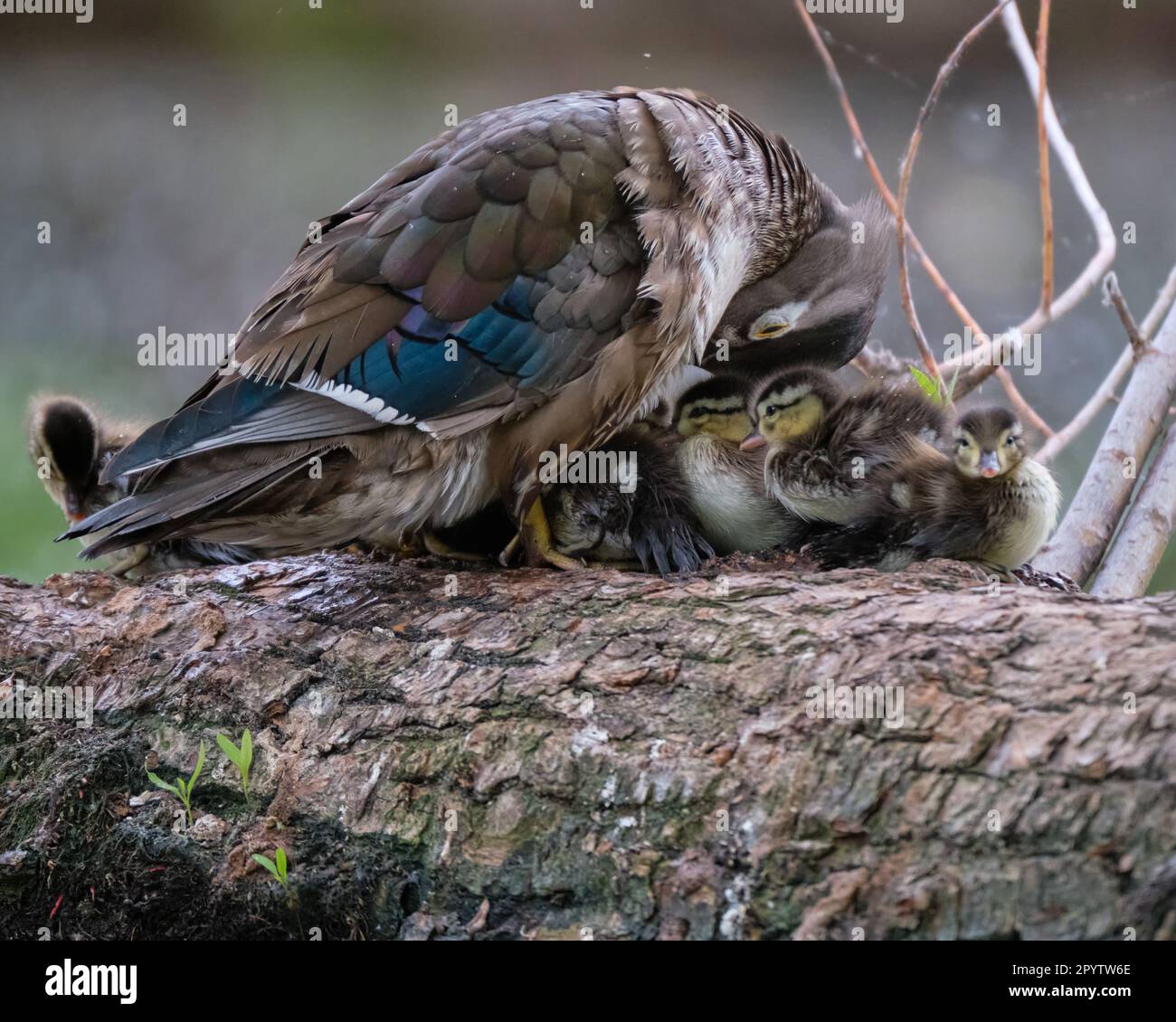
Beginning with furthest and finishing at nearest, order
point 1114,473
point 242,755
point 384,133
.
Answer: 1. point 384,133
2. point 1114,473
3. point 242,755

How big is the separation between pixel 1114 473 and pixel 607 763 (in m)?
1.50

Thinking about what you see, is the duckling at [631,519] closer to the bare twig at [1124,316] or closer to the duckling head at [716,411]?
the duckling head at [716,411]

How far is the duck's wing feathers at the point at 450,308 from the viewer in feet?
6.04

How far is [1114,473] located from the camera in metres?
2.42

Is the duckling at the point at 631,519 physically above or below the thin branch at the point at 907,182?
below

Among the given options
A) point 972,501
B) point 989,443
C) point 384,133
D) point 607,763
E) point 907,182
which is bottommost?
point 607,763

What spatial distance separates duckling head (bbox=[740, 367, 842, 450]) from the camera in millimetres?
2070

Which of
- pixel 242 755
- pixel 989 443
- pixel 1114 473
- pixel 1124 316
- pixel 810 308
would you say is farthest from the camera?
pixel 810 308

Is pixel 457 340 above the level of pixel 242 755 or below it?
above

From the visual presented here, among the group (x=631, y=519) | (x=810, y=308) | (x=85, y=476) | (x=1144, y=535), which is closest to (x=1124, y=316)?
(x=1144, y=535)

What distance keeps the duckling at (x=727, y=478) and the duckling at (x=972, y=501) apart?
0.58ft

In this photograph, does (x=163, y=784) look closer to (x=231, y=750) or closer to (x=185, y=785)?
Answer: (x=185, y=785)

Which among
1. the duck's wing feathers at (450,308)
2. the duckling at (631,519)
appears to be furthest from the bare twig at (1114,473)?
the duck's wing feathers at (450,308)

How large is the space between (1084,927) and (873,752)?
0.27 metres
